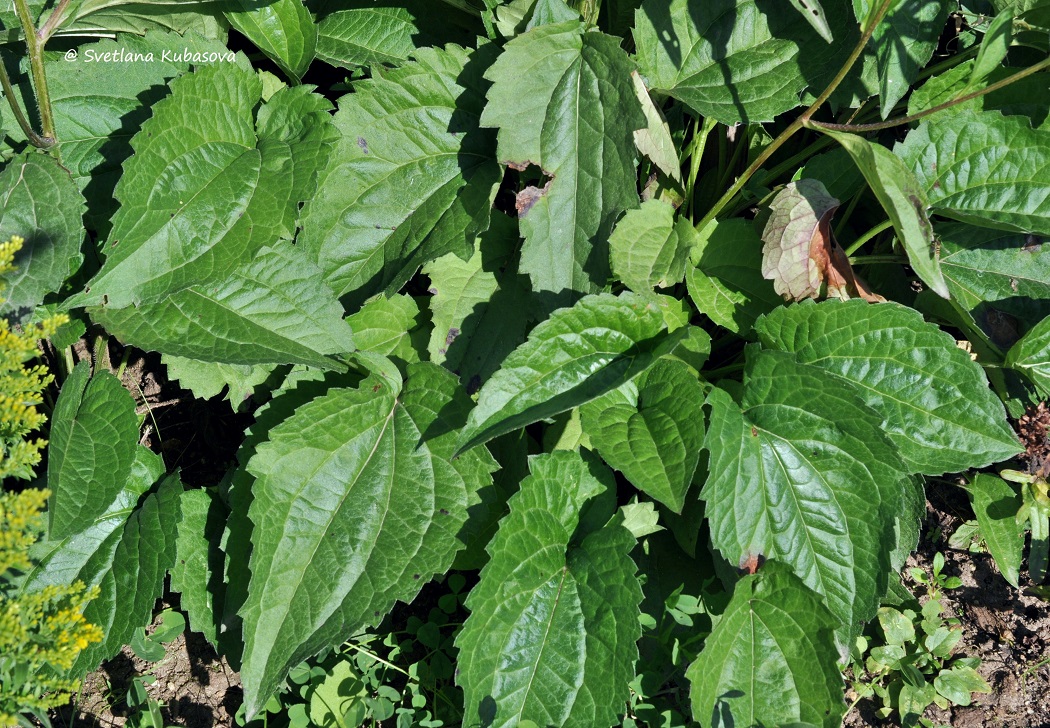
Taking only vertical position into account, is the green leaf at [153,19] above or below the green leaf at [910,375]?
above

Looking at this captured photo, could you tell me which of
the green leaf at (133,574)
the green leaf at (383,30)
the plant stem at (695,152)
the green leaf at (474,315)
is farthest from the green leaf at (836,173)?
the green leaf at (133,574)

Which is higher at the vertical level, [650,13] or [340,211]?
[650,13]

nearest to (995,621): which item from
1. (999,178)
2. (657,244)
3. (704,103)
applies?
(999,178)

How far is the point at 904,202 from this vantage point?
180 cm

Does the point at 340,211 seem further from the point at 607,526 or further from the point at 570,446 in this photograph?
the point at 607,526

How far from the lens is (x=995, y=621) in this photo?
2479 millimetres

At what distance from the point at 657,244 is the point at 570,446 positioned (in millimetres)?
579

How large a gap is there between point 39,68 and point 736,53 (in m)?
1.80

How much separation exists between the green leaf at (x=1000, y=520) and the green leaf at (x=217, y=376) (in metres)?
2.02

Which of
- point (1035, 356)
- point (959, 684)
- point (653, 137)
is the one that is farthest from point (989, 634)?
point (653, 137)

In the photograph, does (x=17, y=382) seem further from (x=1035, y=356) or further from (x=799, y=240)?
(x=1035, y=356)

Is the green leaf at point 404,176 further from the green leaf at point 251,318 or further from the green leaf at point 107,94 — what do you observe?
the green leaf at point 107,94

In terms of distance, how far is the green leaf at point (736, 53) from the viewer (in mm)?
2301

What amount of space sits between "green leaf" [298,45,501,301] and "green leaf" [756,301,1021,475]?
88 cm
